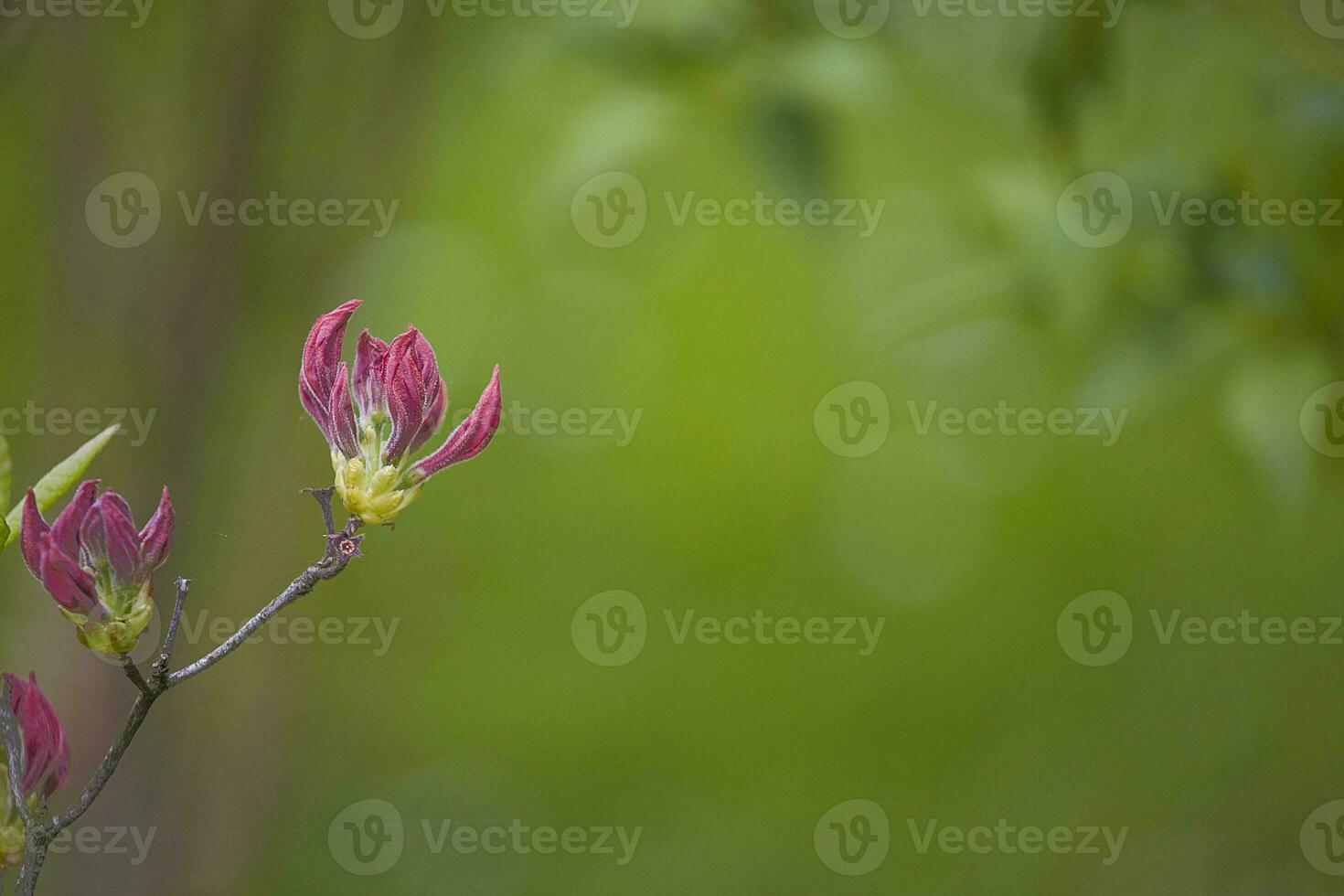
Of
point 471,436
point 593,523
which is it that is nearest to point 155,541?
point 471,436

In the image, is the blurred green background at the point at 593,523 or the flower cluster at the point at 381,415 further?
the blurred green background at the point at 593,523

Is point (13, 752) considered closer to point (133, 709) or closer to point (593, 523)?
point (133, 709)

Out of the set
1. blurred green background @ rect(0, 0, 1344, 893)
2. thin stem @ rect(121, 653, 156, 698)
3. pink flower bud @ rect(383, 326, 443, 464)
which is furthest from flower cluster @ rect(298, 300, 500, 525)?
blurred green background @ rect(0, 0, 1344, 893)

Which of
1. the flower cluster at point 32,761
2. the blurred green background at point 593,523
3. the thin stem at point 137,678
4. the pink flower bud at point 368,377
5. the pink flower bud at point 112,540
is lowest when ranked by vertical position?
the flower cluster at point 32,761

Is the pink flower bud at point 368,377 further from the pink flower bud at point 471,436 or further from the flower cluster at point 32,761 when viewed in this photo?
the flower cluster at point 32,761

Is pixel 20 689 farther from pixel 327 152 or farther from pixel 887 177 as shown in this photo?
pixel 887 177

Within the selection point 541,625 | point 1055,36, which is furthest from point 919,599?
point 1055,36

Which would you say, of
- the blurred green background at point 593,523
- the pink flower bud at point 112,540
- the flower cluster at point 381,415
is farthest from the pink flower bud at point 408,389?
the blurred green background at point 593,523
